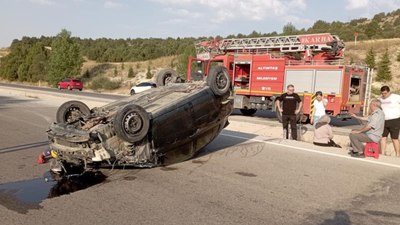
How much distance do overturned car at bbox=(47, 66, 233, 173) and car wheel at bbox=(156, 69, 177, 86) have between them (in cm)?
123

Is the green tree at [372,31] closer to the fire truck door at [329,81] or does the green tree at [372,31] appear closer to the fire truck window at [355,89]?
the fire truck window at [355,89]

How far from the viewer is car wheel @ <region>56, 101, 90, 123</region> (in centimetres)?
702

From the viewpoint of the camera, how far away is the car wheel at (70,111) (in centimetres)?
702

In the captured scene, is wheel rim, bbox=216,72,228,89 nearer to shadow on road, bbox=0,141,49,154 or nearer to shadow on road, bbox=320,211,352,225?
shadow on road, bbox=320,211,352,225

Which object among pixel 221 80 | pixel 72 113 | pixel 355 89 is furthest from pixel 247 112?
pixel 72 113

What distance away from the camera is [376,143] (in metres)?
8.32

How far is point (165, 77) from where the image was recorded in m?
9.44

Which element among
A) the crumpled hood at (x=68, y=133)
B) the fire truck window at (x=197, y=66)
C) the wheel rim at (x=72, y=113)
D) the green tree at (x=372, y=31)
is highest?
the green tree at (x=372, y=31)

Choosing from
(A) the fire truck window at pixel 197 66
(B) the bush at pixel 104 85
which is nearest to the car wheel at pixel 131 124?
(A) the fire truck window at pixel 197 66

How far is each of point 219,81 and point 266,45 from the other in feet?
40.3

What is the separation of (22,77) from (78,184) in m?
71.2

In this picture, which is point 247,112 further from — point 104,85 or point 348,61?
point 104,85

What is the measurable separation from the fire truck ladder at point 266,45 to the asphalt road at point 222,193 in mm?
10165

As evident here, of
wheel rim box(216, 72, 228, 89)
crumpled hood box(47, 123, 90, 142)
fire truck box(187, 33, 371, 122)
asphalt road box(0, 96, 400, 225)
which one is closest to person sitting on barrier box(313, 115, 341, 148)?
asphalt road box(0, 96, 400, 225)
